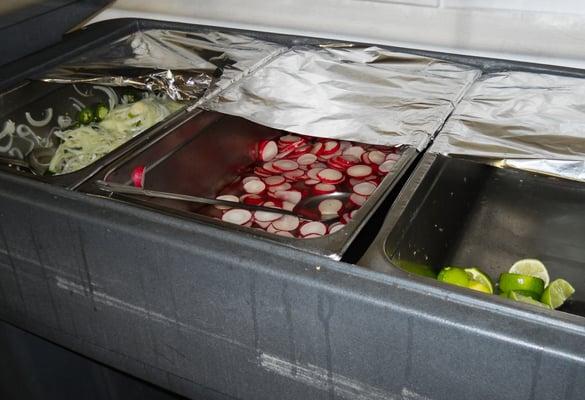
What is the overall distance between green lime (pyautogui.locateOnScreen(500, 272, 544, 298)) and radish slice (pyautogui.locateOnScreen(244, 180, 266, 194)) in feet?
1.61

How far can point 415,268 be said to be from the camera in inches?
36.8

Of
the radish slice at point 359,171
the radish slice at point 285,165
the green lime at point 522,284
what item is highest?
the radish slice at point 359,171

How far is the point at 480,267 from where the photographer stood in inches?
42.9

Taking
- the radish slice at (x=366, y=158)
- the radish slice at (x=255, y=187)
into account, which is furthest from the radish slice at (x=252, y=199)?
the radish slice at (x=366, y=158)

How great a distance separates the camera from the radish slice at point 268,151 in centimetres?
133

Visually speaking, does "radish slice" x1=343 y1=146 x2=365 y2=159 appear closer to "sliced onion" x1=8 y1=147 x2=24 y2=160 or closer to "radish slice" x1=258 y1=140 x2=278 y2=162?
"radish slice" x1=258 y1=140 x2=278 y2=162

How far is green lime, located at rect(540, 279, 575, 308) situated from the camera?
3.10 ft

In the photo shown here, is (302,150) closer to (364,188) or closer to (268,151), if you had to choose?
(268,151)

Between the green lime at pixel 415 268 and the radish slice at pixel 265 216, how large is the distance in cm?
25

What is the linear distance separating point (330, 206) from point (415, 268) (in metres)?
0.26

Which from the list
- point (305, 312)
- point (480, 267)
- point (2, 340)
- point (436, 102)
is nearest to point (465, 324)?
point (305, 312)

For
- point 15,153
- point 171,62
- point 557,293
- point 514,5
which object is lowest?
point 557,293

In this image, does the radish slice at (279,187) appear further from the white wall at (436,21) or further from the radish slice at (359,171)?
the white wall at (436,21)

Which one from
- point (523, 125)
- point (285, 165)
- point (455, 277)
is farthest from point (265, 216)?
point (523, 125)
